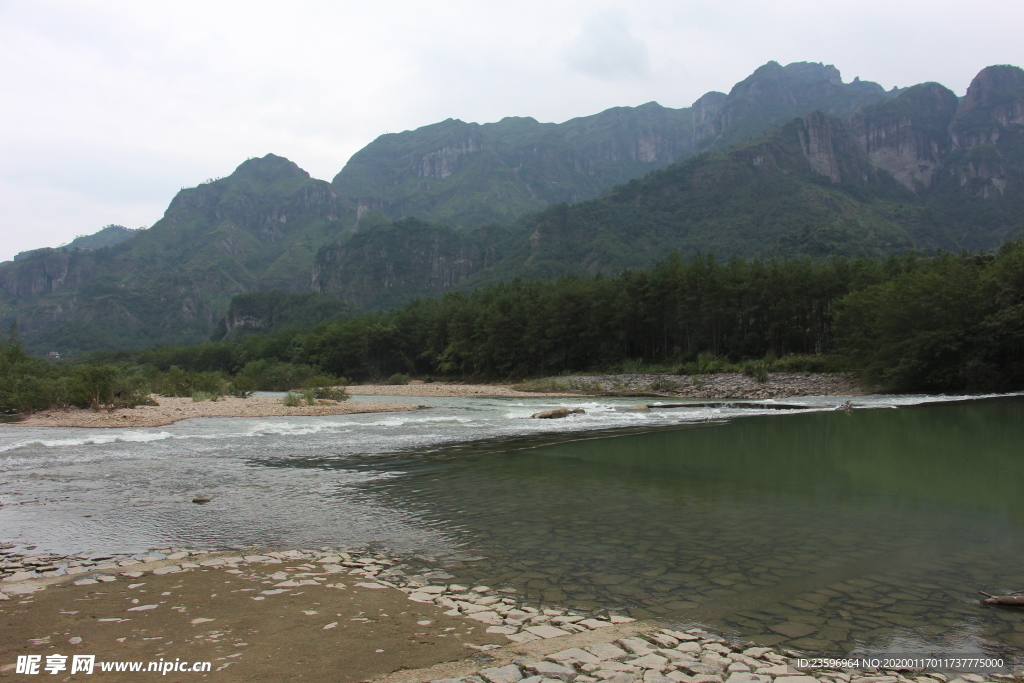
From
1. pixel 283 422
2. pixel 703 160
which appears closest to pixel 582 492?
pixel 283 422

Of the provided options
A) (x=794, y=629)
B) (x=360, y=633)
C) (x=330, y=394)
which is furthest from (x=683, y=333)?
(x=360, y=633)

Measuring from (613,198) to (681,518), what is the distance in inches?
6873

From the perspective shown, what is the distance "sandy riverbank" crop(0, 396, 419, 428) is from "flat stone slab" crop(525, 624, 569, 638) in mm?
22171

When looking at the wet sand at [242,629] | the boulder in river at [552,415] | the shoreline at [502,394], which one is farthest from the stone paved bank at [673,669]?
the shoreline at [502,394]

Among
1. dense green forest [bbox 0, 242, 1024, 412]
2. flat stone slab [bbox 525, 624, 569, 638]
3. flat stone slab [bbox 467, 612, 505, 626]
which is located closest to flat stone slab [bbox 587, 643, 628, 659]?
flat stone slab [bbox 525, 624, 569, 638]

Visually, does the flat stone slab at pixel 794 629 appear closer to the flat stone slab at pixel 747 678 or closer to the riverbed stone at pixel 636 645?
the flat stone slab at pixel 747 678

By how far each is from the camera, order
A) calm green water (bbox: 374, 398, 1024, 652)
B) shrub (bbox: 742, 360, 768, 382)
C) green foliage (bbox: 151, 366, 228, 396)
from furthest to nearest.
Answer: shrub (bbox: 742, 360, 768, 382) < green foliage (bbox: 151, 366, 228, 396) < calm green water (bbox: 374, 398, 1024, 652)

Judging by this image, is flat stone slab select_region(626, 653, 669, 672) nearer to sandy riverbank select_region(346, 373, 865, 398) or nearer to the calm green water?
the calm green water

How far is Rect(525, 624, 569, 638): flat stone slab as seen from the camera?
462cm

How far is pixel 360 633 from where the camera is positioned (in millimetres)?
4590

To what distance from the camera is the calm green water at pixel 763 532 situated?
512cm

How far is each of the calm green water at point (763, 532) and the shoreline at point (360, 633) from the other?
49cm

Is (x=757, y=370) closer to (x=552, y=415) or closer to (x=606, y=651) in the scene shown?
(x=552, y=415)

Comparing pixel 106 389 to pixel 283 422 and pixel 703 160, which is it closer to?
pixel 283 422
